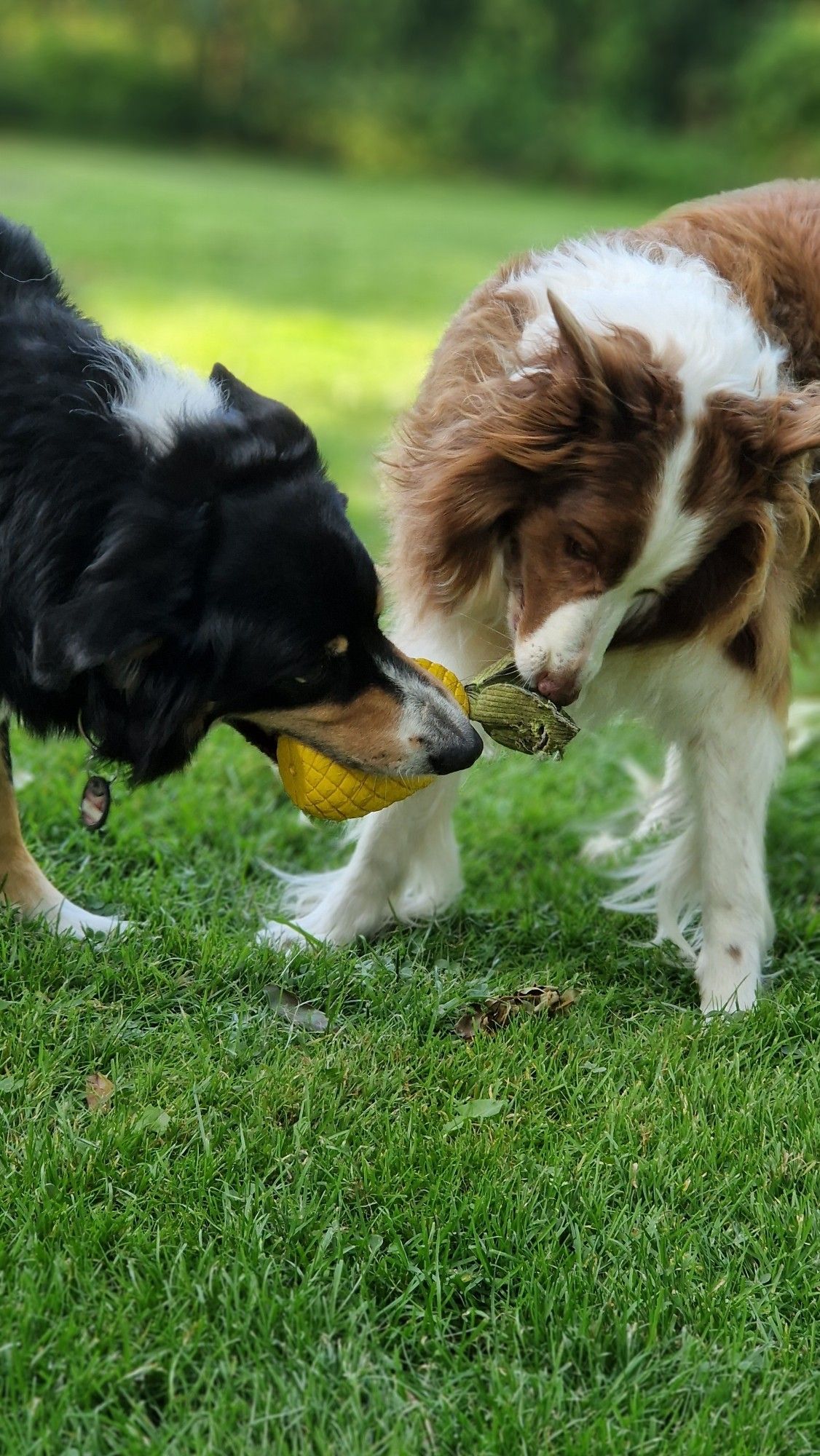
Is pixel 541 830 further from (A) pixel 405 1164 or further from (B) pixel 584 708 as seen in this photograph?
(A) pixel 405 1164

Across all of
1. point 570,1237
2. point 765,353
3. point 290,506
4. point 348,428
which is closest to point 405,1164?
point 570,1237

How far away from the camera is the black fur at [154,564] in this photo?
2.54m

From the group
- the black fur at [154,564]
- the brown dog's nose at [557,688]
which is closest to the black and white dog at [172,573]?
the black fur at [154,564]

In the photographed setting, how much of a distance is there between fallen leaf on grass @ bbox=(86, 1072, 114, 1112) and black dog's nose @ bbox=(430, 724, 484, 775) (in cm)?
96

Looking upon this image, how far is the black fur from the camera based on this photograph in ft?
8.32

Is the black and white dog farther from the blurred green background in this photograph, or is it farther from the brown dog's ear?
the blurred green background

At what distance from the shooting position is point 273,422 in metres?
2.86

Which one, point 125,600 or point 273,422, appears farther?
point 273,422

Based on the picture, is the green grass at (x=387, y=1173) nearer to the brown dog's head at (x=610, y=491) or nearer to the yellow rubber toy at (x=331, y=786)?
the yellow rubber toy at (x=331, y=786)

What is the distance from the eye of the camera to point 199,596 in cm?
263

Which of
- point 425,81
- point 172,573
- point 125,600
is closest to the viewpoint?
point 125,600

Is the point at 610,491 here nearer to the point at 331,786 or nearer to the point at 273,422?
the point at 273,422

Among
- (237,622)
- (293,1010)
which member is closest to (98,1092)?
(293,1010)

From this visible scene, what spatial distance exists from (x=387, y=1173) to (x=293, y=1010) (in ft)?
2.25
